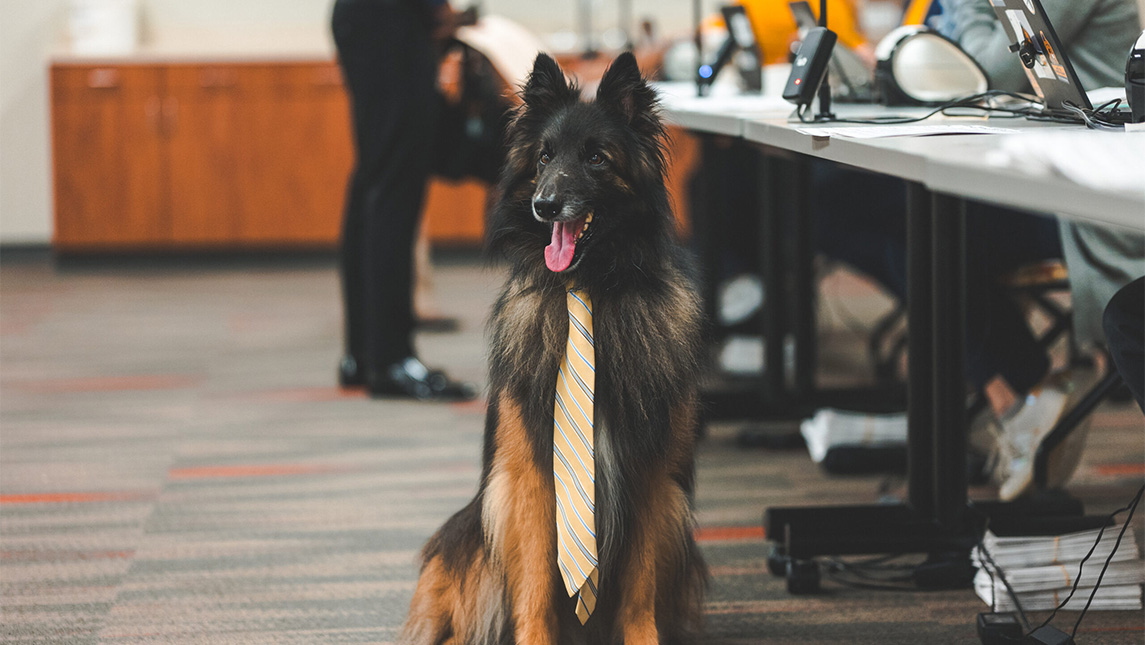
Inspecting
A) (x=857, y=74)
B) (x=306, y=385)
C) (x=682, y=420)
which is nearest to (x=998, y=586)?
(x=682, y=420)

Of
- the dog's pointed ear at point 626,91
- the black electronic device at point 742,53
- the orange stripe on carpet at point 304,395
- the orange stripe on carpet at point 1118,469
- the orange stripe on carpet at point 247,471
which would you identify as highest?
the black electronic device at point 742,53

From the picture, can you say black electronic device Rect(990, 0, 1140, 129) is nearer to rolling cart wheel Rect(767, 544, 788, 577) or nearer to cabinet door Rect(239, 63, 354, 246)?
rolling cart wheel Rect(767, 544, 788, 577)

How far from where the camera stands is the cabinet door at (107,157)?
6.06 m

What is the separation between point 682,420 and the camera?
165 cm

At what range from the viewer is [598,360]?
1.58 m

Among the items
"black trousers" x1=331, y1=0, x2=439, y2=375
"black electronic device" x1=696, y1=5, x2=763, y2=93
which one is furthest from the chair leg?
"black trousers" x1=331, y1=0, x2=439, y2=375

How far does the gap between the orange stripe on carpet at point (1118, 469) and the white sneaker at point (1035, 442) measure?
27 cm

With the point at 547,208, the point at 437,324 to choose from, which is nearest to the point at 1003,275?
the point at 547,208

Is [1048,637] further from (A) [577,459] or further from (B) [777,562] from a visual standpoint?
(A) [577,459]

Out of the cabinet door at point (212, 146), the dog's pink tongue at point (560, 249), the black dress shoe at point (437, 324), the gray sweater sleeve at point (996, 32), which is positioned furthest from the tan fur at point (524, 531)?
the cabinet door at point (212, 146)

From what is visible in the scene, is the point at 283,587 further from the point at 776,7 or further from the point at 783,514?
the point at 776,7

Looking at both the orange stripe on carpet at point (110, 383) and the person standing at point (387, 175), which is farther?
the orange stripe on carpet at point (110, 383)

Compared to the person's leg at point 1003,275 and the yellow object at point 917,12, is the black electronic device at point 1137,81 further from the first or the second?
the yellow object at point 917,12

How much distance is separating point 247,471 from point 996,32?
204 centimetres
